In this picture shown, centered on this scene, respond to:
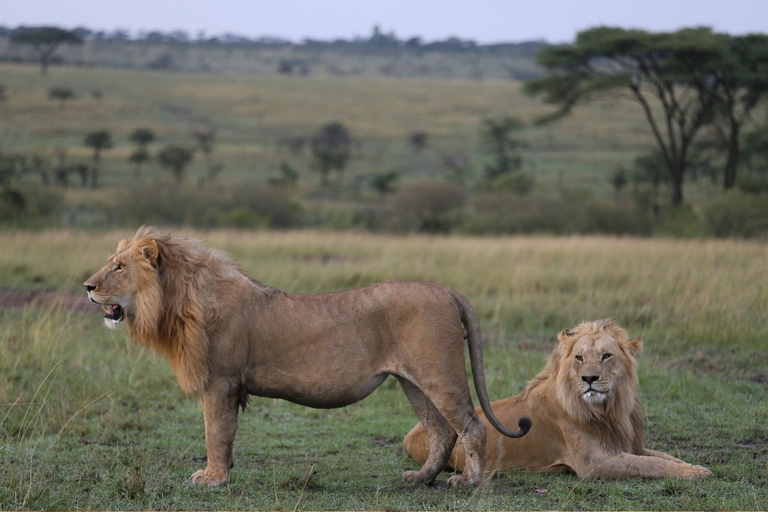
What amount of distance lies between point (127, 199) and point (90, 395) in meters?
17.8

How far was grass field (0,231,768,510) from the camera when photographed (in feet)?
15.4

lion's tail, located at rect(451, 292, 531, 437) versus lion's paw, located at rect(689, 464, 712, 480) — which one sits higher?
lion's tail, located at rect(451, 292, 531, 437)

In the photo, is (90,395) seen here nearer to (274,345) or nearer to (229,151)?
(274,345)

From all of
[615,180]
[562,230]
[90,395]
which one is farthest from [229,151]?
[90,395]

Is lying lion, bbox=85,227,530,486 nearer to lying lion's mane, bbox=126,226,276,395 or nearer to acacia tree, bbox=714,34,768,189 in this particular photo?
lying lion's mane, bbox=126,226,276,395

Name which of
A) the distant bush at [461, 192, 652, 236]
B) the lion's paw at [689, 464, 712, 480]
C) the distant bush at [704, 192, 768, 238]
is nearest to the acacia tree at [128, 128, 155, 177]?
the distant bush at [461, 192, 652, 236]

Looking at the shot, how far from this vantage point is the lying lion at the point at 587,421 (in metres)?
5.04

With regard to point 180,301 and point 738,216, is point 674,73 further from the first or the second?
point 180,301

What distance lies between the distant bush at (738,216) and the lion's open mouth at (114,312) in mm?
17054

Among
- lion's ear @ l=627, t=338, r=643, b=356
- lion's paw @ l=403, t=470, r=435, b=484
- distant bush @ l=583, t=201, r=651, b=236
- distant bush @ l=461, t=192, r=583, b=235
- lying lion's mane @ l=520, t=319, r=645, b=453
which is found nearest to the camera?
lion's paw @ l=403, t=470, r=435, b=484

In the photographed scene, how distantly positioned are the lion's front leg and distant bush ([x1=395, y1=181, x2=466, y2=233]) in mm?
20330

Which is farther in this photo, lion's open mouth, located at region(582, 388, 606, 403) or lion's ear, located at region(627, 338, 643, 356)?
lion's ear, located at region(627, 338, 643, 356)

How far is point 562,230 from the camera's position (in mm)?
23875

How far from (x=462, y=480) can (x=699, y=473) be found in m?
1.20
